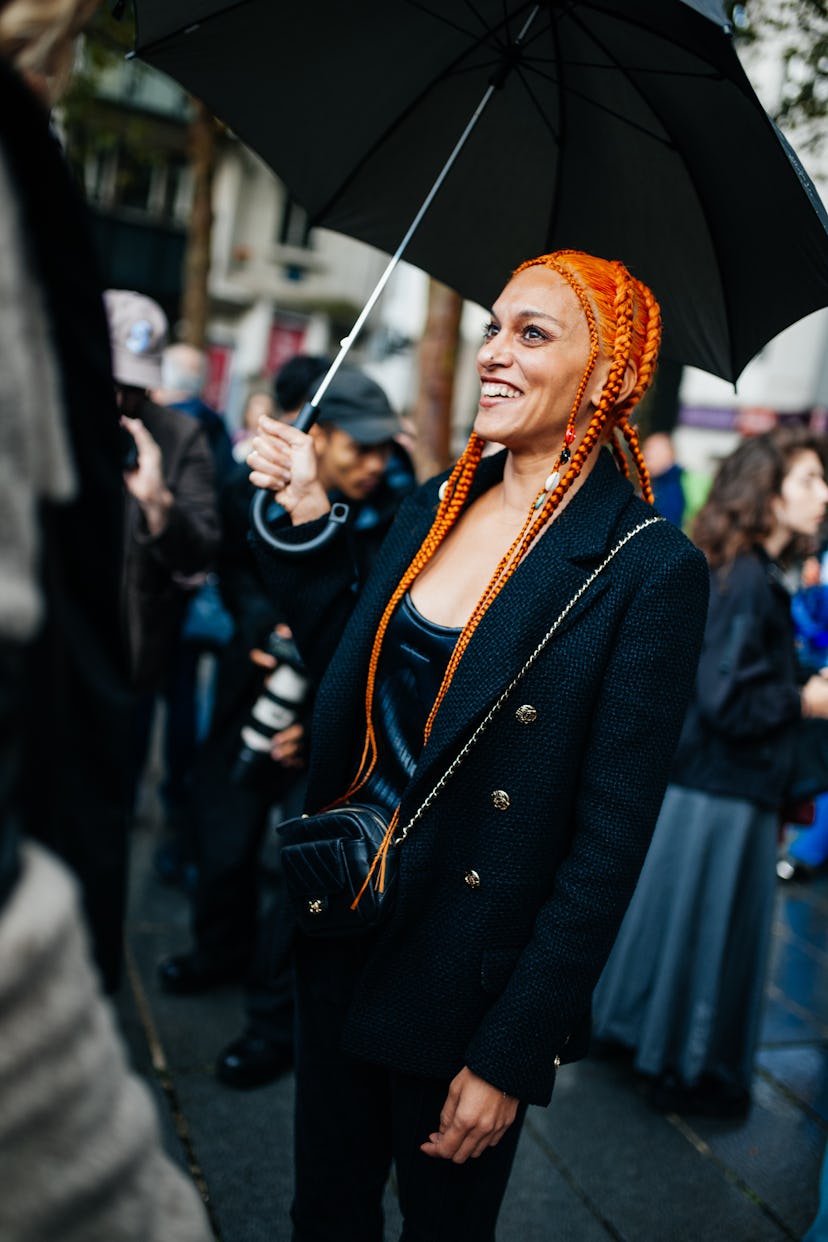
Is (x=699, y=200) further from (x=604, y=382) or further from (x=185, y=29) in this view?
(x=185, y=29)

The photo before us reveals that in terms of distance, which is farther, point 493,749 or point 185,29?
point 185,29

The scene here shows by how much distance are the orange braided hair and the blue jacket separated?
50mm

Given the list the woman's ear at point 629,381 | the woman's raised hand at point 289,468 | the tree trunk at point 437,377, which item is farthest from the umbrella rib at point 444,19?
the tree trunk at point 437,377

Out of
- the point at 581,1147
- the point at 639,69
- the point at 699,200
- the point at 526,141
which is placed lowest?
the point at 581,1147

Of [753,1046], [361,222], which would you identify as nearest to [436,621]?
[361,222]

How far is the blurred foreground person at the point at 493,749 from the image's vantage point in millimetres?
1772

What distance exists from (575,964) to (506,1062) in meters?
0.19

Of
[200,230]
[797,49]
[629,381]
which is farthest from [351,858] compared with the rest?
[200,230]

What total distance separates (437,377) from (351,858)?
7776mm

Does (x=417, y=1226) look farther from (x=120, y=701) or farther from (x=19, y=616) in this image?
(x=19, y=616)

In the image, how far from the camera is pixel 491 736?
1.83 m

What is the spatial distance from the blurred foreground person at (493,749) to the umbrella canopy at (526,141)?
0.35 meters

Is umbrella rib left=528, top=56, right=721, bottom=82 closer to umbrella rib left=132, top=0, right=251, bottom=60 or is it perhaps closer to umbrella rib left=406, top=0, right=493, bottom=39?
umbrella rib left=406, top=0, right=493, bottom=39

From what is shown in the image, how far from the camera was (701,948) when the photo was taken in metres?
3.65
